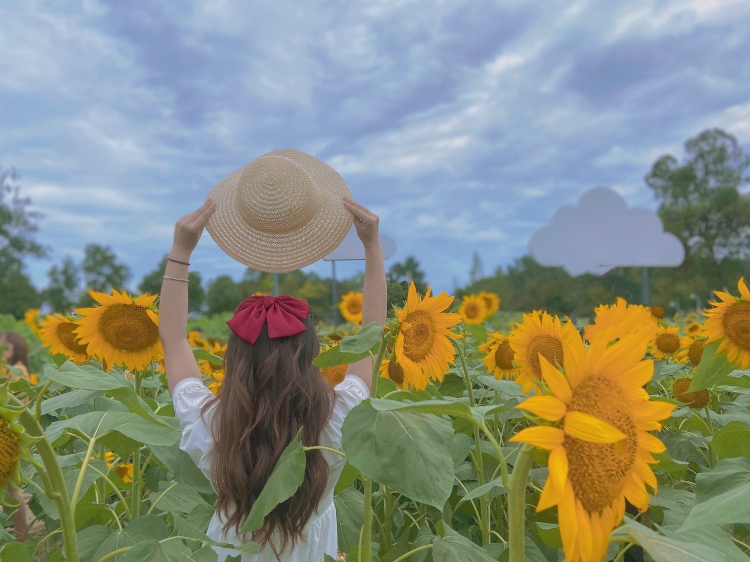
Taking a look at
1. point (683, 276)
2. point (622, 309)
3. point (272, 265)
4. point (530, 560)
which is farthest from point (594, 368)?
point (683, 276)

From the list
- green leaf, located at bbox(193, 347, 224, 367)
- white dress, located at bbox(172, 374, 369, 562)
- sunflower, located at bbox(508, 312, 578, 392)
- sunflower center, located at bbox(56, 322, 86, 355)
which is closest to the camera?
white dress, located at bbox(172, 374, 369, 562)

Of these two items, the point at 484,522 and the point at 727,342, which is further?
the point at 727,342

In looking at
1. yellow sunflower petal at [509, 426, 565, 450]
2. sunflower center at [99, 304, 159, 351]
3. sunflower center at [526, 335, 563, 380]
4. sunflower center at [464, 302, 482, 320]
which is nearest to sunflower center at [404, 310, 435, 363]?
sunflower center at [526, 335, 563, 380]

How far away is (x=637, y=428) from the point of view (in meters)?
0.90

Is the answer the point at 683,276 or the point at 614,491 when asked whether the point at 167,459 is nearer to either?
the point at 614,491

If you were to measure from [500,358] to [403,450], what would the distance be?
1859mm

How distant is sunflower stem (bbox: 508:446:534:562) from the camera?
0.85 meters

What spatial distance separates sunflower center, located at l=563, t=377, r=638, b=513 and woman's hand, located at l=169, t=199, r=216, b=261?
4.15 ft

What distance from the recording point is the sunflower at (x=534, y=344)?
2086mm

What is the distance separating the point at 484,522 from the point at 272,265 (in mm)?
880

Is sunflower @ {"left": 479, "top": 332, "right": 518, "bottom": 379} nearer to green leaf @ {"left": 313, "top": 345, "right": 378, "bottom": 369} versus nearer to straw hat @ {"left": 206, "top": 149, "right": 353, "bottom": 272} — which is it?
straw hat @ {"left": 206, "top": 149, "right": 353, "bottom": 272}

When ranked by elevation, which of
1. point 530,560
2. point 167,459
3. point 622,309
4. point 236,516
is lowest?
point 530,560

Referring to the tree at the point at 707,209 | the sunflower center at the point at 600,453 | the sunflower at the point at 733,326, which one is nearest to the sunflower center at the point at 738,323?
the sunflower at the point at 733,326

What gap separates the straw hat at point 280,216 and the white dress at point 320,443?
378 mm
